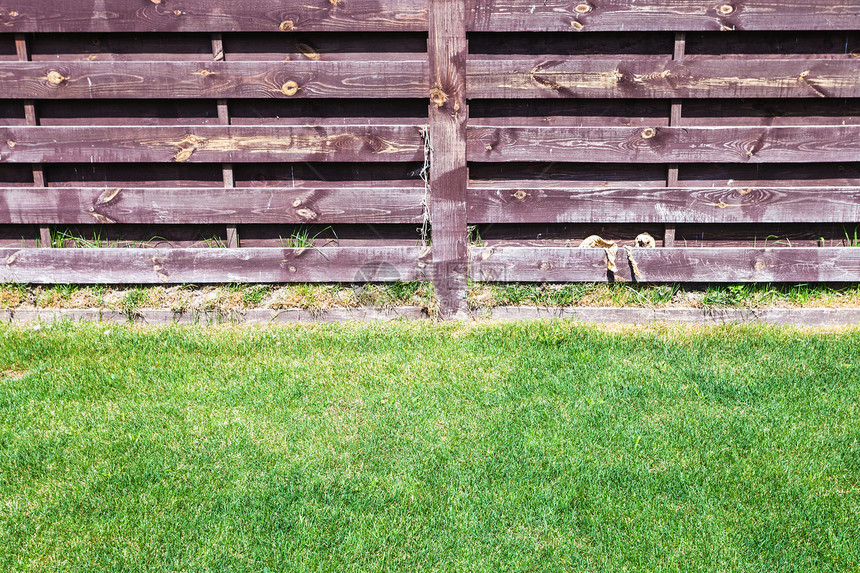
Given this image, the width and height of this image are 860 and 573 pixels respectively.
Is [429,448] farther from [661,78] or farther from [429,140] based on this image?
[661,78]

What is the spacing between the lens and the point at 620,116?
4.47 metres

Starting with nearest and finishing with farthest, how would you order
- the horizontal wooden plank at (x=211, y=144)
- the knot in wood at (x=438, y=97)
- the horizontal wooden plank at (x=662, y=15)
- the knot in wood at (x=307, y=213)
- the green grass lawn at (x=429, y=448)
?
the green grass lawn at (x=429, y=448) → the horizontal wooden plank at (x=662, y=15) → the knot in wood at (x=438, y=97) → the horizontal wooden plank at (x=211, y=144) → the knot in wood at (x=307, y=213)

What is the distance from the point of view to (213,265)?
4.57 m

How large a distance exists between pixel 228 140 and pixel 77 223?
1.23 meters

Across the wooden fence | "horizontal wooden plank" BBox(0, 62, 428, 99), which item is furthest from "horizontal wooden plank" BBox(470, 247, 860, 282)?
"horizontal wooden plank" BBox(0, 62, 428, 99)

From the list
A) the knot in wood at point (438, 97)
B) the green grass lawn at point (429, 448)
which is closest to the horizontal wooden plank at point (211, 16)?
the knot in wood at point (438, 97)

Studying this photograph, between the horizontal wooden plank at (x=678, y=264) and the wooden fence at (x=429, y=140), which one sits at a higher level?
the wooden fence at (x=429, y=140)

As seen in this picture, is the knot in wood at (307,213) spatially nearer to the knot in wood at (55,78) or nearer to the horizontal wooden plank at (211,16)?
the horizontal wooden plank at (211,16)

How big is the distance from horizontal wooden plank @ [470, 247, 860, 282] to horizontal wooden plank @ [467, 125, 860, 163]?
1.99ft

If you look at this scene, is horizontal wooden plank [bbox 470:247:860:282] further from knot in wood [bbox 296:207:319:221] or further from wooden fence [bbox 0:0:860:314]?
knot in wood [bbox 296:207:319:221]

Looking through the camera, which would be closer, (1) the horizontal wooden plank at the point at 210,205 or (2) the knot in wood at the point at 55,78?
(2) the knot in wood at the point at 55,78

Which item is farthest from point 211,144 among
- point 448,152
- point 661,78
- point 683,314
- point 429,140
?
point 683,314

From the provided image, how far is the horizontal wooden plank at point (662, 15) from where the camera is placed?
13.7ft

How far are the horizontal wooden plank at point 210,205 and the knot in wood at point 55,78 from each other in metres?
0.69
